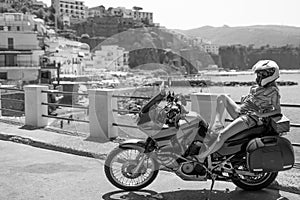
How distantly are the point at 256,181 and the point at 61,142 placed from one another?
426 cm

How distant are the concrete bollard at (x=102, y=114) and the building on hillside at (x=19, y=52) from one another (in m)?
44.8

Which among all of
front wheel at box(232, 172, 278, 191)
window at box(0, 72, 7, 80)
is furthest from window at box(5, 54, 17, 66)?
front wheel at box(232, 172, 278, 191)

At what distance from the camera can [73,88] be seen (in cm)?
3009

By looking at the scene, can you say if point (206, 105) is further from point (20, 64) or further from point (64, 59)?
point (64, 59)

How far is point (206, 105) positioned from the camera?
6855 mm

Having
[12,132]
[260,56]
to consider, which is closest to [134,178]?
[12,132]

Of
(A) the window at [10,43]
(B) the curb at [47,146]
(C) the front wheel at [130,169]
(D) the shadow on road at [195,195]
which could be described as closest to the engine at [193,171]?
(D) the shadow on road at [195,195]

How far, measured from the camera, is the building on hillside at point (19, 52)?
5256cm

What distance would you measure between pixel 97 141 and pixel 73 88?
2259 cm

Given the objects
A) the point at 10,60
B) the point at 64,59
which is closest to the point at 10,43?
the point at 10,60

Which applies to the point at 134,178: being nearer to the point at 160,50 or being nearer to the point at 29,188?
the point at 29,188

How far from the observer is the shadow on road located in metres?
4.92

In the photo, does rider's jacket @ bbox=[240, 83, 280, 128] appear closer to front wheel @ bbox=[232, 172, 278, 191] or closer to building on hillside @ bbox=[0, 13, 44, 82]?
front wheel @ bbox=[232, 172, 278, 191]

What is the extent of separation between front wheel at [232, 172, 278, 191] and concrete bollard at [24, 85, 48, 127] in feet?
19.7
